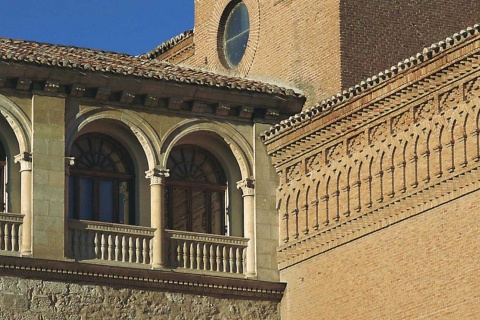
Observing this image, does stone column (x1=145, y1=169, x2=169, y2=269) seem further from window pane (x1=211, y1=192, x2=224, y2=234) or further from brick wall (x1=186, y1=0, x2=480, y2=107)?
brick wall (x1=186, y1=0, x2=480, y2=107)

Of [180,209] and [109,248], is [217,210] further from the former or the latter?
[109,248]

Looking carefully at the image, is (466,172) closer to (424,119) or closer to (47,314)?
(424,119)

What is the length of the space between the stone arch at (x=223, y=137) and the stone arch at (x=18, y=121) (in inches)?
74.8

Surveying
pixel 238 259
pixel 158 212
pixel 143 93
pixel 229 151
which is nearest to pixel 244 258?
pixel 238 259

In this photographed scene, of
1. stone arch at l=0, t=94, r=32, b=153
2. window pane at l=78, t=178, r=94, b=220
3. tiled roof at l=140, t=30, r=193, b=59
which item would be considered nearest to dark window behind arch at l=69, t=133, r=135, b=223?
window pane at l=78, t=178, r=94, b=220

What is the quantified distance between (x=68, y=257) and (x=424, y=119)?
194 inches

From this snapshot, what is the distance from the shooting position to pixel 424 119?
22938 mm

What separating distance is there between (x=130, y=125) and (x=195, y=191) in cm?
133

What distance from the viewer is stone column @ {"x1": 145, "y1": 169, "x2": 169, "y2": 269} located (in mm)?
25047

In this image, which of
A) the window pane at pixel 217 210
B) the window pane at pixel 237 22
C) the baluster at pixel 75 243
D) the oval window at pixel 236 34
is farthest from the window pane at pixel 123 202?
the window pane at pixel 237 22

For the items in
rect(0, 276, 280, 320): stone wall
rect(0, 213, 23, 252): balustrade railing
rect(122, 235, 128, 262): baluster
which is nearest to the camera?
rect(0, 276, 280, 320): stone wall

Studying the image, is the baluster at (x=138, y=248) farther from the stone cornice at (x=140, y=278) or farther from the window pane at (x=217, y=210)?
the window pane at (x=217, y=210)

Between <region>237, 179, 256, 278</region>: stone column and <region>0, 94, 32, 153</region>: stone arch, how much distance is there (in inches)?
121

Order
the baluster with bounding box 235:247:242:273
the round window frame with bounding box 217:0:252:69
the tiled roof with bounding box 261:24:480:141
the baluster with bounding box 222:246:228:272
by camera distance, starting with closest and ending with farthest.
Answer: the tiled roof with bounding box 261:24:480:141 < the baluster with bounding box 222:246:228:272 < the baluster with bounding box 235:247:242:273 < the round window frame with bounding box 217:0:252:69
